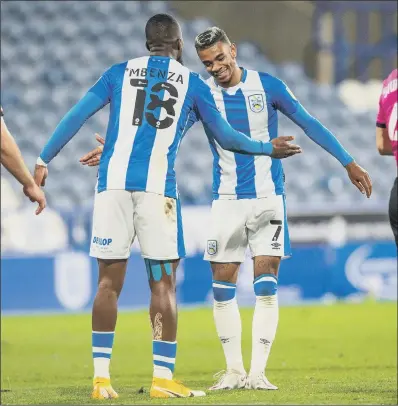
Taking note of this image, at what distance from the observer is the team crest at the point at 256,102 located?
21.9ft

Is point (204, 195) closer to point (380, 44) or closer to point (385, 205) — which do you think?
point (385, 205)

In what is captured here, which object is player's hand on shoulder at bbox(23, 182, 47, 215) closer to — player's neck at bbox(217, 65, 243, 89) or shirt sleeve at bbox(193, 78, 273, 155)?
shirt sleeve at bbox(193, 78, 273, 155)

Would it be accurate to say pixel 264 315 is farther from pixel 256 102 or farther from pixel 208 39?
pixel 208 39

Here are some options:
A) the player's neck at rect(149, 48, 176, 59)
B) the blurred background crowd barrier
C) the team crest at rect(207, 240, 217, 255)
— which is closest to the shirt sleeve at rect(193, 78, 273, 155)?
the player's neck at rect(149, 48, 176, 59)

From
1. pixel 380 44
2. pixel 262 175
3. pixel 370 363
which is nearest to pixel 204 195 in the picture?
pixel 380 44

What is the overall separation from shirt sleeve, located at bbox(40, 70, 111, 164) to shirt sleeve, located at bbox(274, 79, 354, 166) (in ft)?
4.01

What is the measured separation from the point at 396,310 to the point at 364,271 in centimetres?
121

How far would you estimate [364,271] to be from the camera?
15.9m

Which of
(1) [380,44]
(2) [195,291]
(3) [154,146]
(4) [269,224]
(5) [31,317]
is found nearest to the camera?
(3) [154,146]

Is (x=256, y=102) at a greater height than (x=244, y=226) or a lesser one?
greater

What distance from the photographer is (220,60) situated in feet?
21.4

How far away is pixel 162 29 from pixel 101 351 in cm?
173

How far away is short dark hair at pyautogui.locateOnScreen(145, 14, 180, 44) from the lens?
583cm

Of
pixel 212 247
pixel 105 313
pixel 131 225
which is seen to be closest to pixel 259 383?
pixel 212 247
